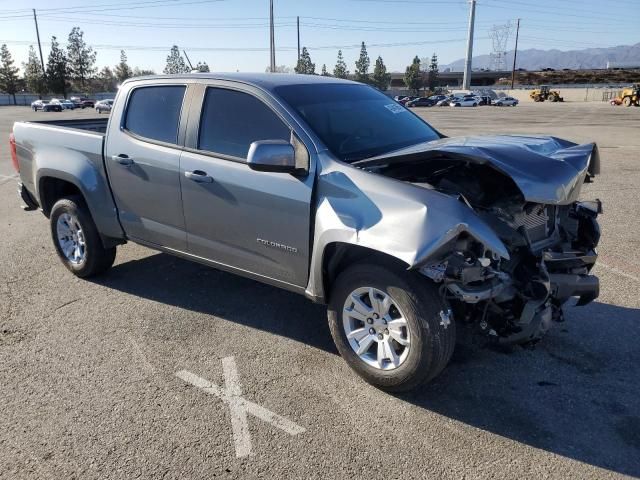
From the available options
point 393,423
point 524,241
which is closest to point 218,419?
point 393,423

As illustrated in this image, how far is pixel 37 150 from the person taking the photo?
5.33 m

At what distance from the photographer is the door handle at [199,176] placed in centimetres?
393

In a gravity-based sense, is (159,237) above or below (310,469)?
above

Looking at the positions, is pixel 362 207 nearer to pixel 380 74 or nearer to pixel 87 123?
pixel 87 123

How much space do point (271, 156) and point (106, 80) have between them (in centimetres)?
11754

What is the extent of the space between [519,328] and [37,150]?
4.72m

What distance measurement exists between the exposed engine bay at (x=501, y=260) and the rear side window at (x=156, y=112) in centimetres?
184

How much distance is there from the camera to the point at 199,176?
3.97m

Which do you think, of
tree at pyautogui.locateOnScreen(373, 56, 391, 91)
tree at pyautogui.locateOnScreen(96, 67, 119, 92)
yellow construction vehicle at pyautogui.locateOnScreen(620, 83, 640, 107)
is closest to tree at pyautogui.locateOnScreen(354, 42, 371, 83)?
tree at pyautogui.locateOnScreen(373, 56, 391, 91)

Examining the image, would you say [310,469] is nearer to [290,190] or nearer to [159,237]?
[290,190]

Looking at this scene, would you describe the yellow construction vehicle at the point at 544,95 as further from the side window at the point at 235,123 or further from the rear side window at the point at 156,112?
the side window at the point at 235,123

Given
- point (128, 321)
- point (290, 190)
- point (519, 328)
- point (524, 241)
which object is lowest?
point (128, 321)

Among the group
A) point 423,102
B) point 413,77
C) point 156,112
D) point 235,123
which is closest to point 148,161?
point 156,112

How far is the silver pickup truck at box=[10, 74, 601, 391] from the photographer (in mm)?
3084
